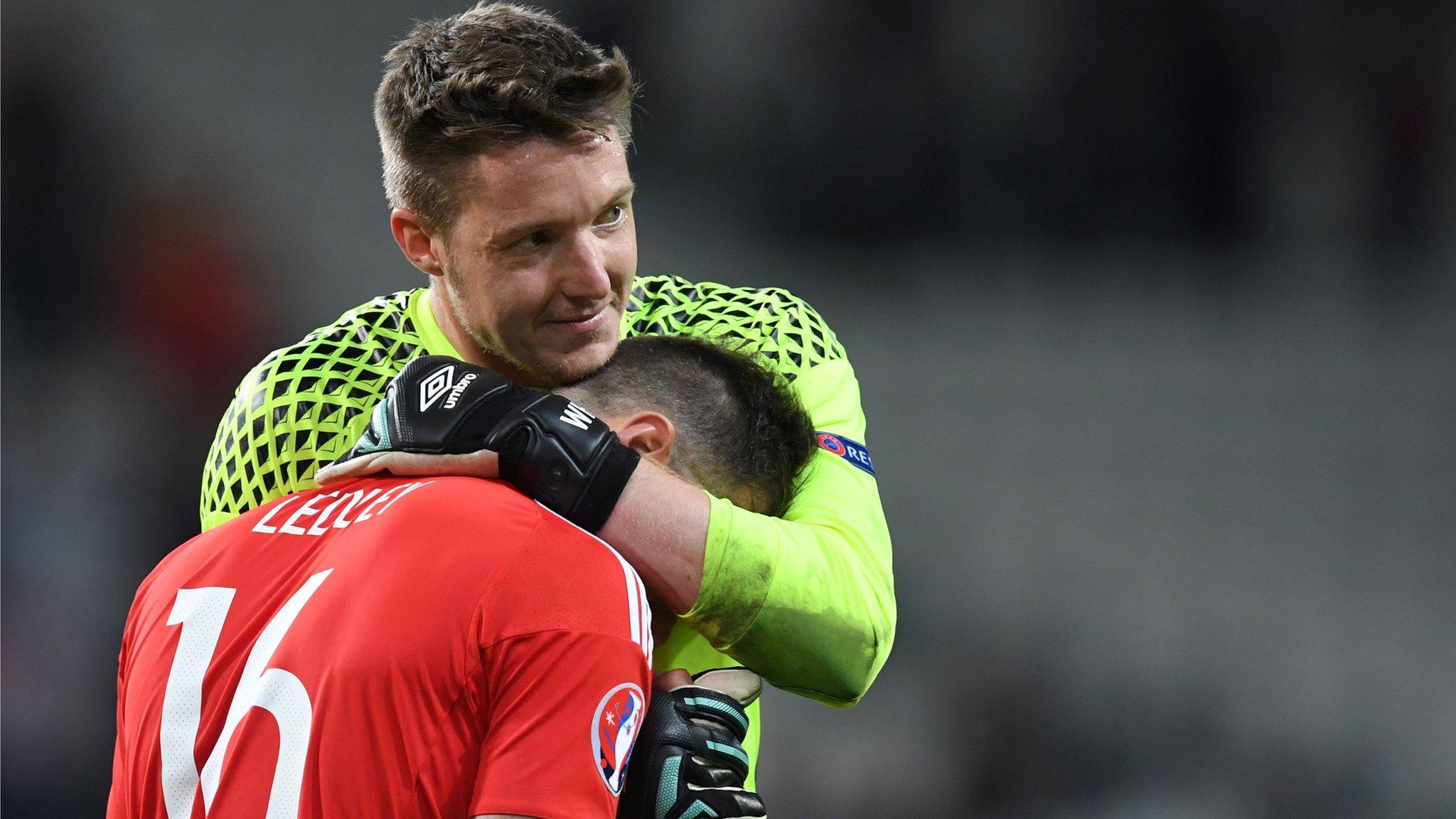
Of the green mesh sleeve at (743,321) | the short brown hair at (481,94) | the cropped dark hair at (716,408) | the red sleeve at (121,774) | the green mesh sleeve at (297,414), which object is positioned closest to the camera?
the red sleeve at (121,774)

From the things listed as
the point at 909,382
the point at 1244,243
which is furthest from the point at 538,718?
the point at 1244,243

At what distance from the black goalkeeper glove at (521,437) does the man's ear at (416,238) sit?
0.42m

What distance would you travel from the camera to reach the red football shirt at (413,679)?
99 cm

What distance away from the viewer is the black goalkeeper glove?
4.02 ft

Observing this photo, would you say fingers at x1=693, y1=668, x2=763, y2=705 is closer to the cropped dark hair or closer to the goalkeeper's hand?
the goalkeeper's hand

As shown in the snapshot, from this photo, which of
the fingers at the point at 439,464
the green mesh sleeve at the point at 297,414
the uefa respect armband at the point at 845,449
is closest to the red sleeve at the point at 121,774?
the fingers at the point at 439,464

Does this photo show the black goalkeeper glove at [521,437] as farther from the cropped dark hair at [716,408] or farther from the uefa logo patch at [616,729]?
the uefa logo patch at [616,729]

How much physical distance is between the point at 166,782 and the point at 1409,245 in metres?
3.69

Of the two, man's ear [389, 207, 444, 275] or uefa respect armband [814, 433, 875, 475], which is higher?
man's ear [389, 207, 444, 275]

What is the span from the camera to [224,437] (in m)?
1.72

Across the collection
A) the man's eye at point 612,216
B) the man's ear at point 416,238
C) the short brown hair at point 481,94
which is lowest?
the man's ear at point 416,238

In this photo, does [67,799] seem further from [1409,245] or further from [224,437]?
[1409,245]

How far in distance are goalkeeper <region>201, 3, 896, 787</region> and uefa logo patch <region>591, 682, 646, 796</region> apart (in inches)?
8.4

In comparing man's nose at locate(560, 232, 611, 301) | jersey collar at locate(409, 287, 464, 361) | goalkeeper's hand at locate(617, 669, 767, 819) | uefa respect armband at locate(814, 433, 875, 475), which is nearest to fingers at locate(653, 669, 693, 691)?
goalkeeper's hand at locate(617, 669, 767, 819)
